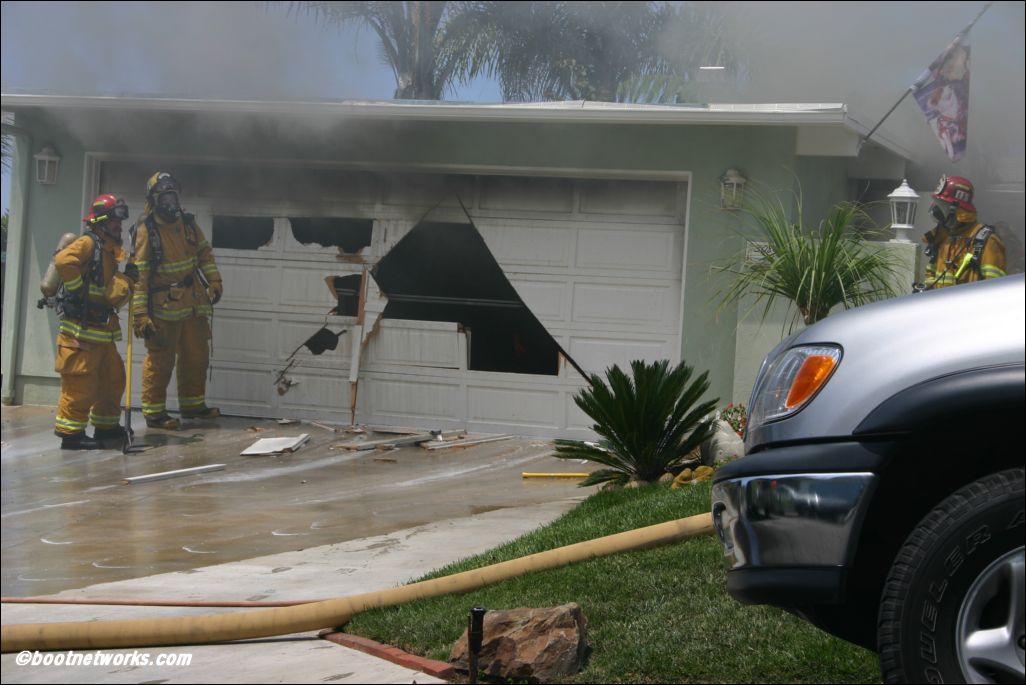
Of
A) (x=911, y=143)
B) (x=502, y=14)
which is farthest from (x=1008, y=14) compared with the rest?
(x=502, y=14)

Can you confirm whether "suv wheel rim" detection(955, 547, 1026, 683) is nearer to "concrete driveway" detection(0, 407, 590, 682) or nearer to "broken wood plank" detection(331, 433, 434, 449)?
"concrete driveway" detection(0, 407, 590, 682)

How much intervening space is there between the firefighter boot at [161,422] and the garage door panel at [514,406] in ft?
9.66

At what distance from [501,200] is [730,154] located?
90.1 inches

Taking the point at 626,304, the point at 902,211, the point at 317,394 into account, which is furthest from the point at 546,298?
the point at 902,211

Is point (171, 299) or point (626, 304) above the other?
point (626, 304)

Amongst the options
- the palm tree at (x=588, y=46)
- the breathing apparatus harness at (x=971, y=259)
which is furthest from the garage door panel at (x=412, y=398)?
the breathing apparatus harness at (x=971, y=259)

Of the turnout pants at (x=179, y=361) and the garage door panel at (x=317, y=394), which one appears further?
the garage door panel at (x=317, y=394)

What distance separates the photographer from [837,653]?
373cm

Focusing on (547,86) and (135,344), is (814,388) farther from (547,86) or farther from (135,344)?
(135,344)

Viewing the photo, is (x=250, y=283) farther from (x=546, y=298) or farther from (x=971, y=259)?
(x=971, y=259)

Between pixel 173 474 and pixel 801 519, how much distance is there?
7.80 metres

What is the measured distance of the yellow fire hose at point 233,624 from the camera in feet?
14.0

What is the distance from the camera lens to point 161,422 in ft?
38.1

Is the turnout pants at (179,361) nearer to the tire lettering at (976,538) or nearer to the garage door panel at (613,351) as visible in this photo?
the garage door panel at (613,351)
